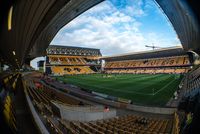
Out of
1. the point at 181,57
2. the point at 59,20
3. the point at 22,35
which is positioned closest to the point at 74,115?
the point at 22,35

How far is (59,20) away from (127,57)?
148 feet

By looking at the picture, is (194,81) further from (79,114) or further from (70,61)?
(70,61)

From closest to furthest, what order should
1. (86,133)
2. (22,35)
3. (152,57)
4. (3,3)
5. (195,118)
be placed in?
(195,118), (3,3), (86,133), (22,35), (152,57)

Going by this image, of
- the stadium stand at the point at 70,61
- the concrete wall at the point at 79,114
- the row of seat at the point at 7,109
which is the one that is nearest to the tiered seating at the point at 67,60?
the stadium stand at the point at 70,61

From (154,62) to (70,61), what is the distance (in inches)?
1100

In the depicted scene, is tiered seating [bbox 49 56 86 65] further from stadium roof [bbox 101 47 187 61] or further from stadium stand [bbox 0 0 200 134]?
stadium stand [bbox 0 0 200 134]

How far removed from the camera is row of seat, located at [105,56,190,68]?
41031 mm

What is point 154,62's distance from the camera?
1976 inches

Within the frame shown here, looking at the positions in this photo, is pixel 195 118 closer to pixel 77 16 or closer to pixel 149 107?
pixel 149 107

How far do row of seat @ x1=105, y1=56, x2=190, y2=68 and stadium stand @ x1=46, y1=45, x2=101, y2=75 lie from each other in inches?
287

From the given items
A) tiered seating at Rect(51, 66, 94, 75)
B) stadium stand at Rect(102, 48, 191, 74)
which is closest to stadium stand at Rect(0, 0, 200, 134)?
stadium stand at Rect(102, 48, 191, 74)

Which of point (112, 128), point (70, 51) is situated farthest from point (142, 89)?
point (70, 51)

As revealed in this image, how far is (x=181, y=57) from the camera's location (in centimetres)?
4156

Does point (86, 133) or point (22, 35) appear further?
point (22, 35)
